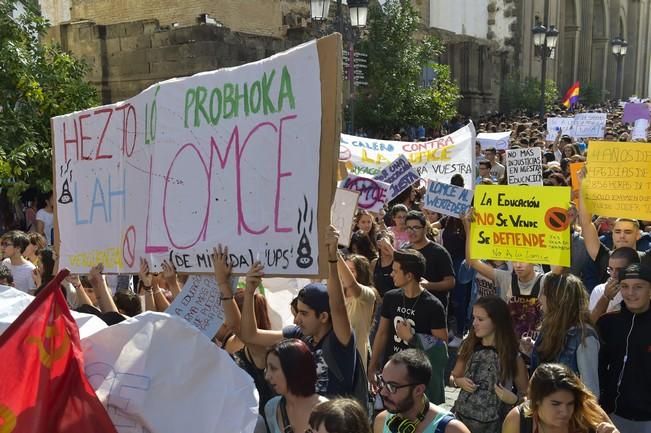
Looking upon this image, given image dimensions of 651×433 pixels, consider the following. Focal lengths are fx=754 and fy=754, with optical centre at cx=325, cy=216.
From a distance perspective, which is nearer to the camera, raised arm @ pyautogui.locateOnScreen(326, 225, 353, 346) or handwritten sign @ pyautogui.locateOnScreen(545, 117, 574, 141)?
raised arm @ pyautogui.locateOnScreen(326, 225, 353, 346)

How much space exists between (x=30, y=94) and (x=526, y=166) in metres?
6.28

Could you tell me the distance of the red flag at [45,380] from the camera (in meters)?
2.52

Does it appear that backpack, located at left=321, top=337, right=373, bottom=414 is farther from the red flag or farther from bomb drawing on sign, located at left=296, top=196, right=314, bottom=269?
the red flag

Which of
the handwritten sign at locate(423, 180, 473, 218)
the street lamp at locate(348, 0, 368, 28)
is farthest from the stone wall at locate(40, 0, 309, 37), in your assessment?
the handwritten sign at locate(423, 180, 473, 218)

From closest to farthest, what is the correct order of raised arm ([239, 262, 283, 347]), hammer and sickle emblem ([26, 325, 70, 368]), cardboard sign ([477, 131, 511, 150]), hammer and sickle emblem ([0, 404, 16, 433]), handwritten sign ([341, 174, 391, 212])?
hammer and sickle emblem ([0, 404, 16, 433]), hammer and sickle emblem ([26, 325, 70, 368]), raised arm ([239, 262, 283, 347]), handwritten sign ([341, 174, 391, 212]), cardboard sign ([477, 131, 511, 150])

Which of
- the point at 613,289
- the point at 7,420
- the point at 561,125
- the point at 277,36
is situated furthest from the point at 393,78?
the point at 7,420

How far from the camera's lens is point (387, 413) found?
3047mm

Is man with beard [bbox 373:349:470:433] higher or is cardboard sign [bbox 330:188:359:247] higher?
cardboard sign [bbox 330:188:359:247]

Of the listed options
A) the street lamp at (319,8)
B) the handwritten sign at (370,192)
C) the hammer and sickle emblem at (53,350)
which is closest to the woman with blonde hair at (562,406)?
the hammer and sickle emblem at (53,350)

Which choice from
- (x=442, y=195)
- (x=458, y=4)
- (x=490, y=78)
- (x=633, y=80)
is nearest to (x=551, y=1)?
(x=458, y=4)

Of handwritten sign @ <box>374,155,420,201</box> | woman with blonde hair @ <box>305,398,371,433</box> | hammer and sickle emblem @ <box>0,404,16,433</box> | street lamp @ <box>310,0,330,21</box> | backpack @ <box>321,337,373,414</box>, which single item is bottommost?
backpack @ <box>321,337,373,414</box>

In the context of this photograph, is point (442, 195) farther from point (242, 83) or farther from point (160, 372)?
point (160, 372)

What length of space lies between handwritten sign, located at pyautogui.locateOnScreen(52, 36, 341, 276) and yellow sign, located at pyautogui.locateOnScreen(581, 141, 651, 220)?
3.33 m

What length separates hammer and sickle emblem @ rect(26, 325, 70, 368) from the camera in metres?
2.62
